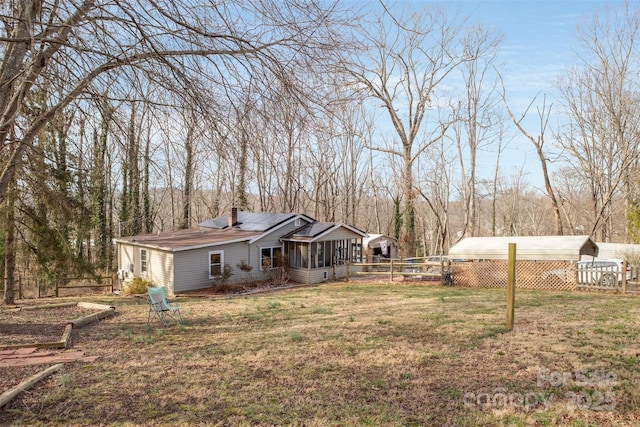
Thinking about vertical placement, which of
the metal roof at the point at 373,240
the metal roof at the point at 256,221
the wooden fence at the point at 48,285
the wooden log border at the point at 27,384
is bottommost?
the wooden fence at the point at 48,285

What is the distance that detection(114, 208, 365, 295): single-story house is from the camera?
17.6 meters

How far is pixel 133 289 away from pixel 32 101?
12.7 metres

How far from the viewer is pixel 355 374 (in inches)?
198

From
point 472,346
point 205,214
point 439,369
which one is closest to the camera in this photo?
point 439,369

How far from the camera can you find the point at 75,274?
18188 millimetres

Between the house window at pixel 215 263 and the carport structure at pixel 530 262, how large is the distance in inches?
410

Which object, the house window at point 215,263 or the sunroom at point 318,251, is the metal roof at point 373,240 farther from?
the house window at point 215,263

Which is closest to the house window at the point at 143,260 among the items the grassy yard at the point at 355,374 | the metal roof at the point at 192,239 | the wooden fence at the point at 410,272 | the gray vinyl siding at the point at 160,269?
the gray vinyl siding at the point at 160,269

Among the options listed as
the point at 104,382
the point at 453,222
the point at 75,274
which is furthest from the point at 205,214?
the point at 453,222

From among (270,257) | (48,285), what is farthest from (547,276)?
(48,285)

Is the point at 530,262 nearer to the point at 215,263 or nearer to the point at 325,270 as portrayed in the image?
the point at 325,270

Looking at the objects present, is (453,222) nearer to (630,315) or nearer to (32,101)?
(630,315)

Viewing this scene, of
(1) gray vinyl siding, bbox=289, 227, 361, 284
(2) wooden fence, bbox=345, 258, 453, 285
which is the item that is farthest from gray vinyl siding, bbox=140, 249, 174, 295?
(2) wooden fence, bbox=345, 258, 453, 285

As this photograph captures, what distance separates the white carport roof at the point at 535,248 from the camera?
50.1ft
